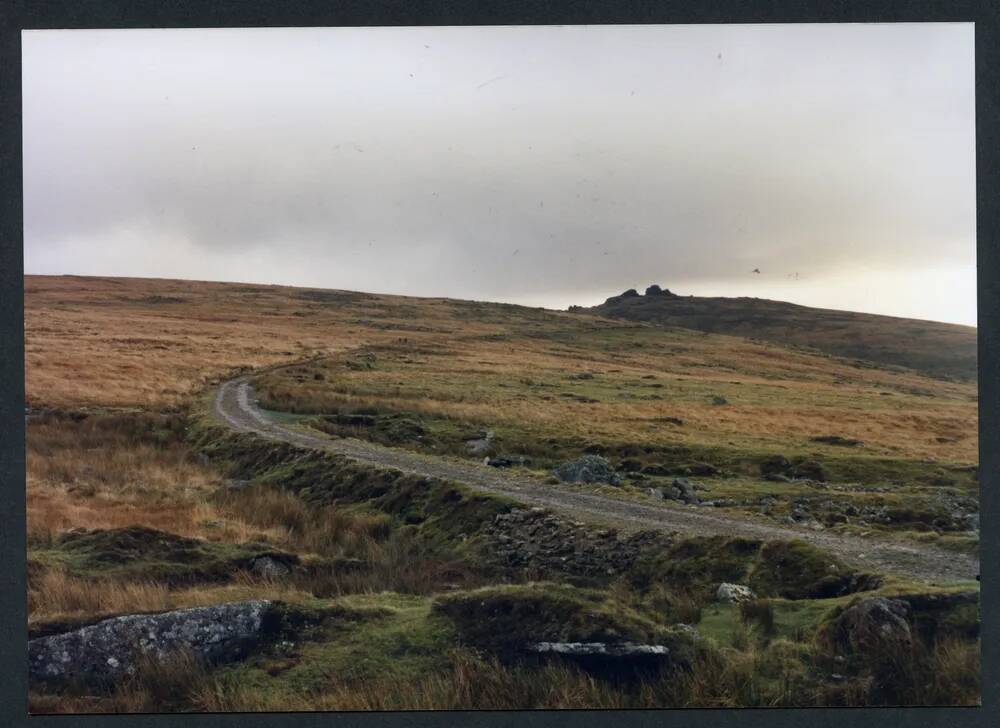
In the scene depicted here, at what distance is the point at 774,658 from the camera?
24.5ft

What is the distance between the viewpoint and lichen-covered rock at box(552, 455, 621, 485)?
44.4ft

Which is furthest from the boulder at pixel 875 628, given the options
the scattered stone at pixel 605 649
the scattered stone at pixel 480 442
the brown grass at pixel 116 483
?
the scattered stone at pixel 480 442

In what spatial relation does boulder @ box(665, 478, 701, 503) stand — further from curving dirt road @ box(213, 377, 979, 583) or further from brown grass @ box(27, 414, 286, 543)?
brown grass @ box(27, 414, 286, 543)

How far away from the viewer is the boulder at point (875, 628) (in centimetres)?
729

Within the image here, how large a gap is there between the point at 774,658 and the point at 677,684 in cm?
101

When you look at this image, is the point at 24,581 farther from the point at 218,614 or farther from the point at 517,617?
the point at 517,617

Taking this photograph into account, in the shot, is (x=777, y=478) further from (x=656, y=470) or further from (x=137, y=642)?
(x=137, y=642)

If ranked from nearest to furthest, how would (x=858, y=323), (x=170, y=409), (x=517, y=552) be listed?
(x=517, y=552) → (x=170, y=409) → (x=858, y=323)

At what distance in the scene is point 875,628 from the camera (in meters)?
7.30

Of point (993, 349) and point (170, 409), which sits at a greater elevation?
point (993, 349)

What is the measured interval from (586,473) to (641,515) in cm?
279

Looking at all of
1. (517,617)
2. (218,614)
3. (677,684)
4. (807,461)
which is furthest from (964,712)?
(807,461)

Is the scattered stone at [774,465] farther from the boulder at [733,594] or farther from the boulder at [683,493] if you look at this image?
the boulder at [733,594]

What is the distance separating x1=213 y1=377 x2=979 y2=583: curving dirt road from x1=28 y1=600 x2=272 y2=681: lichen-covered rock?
479 centimetres
